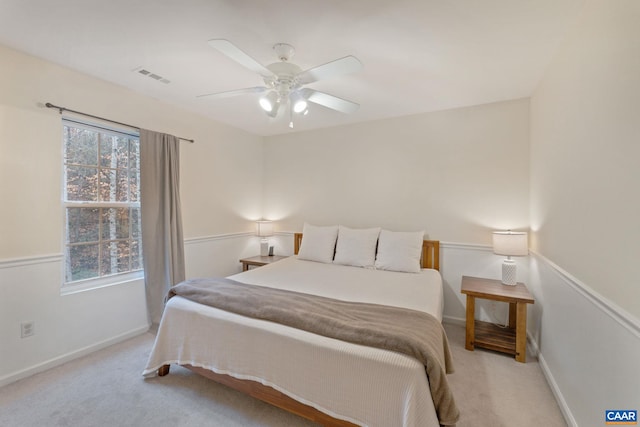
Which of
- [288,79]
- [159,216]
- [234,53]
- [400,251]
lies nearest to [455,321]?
[400,251]

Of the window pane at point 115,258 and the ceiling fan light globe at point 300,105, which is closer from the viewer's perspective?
the ceiling fan light globe at point 300,105

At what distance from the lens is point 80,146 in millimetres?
2518

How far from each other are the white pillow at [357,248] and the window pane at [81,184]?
8.52 ft

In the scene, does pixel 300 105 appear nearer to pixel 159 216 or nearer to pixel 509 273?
pixel 159 216

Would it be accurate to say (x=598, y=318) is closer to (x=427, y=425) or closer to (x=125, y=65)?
(x=427, y=425)

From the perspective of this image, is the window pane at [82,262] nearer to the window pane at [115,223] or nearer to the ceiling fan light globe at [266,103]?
the window pane at [115,223]

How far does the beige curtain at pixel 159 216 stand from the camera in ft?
9.27

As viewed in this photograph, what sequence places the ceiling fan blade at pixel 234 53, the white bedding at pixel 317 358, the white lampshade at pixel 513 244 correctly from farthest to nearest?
the white lampshade at pixel 513 244 < the ceiling fan blade at pixel 234 53 < the white bedding at pixel 317 358

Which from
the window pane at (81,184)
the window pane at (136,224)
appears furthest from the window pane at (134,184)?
the window pane at (81,184)

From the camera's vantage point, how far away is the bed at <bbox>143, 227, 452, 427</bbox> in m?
1.32

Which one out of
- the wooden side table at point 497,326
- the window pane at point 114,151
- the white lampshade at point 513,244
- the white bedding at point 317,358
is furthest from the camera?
the window pane at point 114,151

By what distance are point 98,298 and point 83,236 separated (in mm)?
597

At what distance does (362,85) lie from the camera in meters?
2.56

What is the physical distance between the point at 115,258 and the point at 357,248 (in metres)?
2.58
